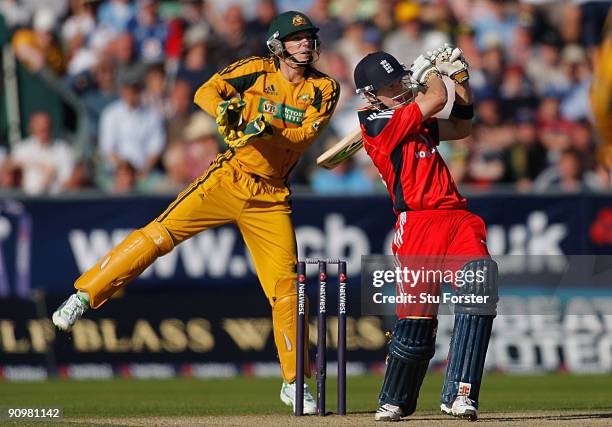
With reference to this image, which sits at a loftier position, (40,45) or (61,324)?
(40,45)

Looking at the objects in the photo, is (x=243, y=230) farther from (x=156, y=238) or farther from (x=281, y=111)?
(x=281, y=111)

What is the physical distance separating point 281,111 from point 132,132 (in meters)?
6.98

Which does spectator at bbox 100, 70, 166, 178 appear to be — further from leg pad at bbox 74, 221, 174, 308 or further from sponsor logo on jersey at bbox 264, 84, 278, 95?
leg pad at bbox 74, 221, 174, 308

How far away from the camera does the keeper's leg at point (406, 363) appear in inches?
311

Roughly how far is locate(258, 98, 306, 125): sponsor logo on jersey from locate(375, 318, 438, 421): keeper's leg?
6.29 ft

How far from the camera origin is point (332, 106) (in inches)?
363

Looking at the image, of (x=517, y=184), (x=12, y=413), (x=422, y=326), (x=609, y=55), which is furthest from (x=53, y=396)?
(x=609, y=55)

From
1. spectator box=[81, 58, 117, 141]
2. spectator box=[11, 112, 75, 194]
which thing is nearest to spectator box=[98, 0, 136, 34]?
spectator box=[81, 58, 117, 141]

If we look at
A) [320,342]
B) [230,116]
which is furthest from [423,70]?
[320,342]

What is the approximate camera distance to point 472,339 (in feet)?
25.8

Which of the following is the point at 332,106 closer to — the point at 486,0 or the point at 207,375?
the point at 207,375

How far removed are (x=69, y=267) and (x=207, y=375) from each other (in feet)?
5.98

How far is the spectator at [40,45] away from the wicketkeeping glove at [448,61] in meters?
9.32

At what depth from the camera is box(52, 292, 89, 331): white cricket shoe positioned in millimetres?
8688
